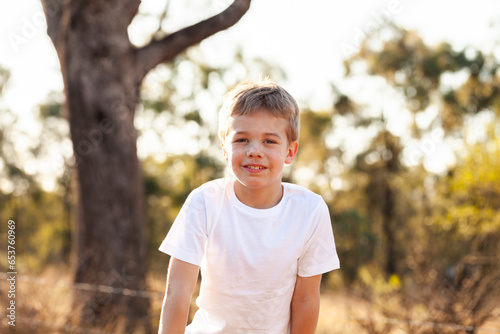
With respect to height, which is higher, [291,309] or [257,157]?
[257,157]

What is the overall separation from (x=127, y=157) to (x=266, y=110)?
459 cm

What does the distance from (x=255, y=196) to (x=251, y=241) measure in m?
0.19

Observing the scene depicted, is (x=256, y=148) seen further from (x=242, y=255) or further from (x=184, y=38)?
(x=184, y=38)

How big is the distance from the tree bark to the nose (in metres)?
4.25

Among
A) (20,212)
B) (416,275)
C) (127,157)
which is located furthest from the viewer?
(20,212)

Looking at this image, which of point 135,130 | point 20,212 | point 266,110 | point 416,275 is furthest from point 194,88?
point 266,110

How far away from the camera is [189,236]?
6.30 feet

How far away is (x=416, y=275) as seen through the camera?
5793mm

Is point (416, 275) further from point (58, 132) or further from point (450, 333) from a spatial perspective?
point (58, 132)

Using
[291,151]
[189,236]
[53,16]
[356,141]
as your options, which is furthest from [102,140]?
[356,141]

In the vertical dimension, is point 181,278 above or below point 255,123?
below

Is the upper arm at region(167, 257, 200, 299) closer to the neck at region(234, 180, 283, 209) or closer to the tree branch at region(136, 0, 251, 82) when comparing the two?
the neck at region(234, 180, 283, 209)

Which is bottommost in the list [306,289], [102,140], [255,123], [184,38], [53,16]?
[306,289]

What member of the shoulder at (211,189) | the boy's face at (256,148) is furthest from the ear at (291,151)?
the shoulder at (211,189)
